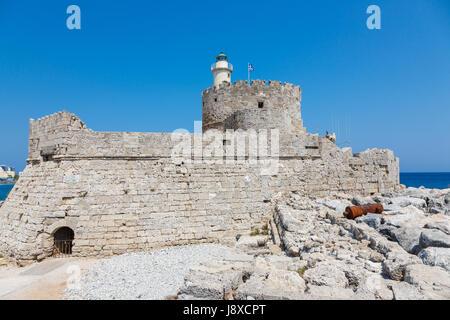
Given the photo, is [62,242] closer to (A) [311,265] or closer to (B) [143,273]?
(B) [143,273]

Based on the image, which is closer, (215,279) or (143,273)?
(215,279)

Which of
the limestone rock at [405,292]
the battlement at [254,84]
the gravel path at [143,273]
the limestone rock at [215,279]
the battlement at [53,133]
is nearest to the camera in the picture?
the limestone rock at [405,292]

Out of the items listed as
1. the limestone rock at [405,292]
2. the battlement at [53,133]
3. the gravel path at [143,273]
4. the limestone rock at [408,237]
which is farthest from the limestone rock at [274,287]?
the battlement at [53,133]

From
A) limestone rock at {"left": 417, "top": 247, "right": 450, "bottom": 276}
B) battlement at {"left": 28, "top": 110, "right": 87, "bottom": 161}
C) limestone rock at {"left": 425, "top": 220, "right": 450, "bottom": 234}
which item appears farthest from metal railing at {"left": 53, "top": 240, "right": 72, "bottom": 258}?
limestone rock at {"left": 425, "top": 220, "right": 450, "bottom": 234}

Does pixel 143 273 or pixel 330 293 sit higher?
pixel 330 293

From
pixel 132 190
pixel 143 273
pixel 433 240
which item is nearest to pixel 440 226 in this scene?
pixel 433 240

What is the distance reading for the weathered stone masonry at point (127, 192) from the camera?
28.6ft

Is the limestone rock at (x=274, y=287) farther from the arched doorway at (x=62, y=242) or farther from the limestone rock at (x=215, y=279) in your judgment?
the arched doorway at (x=62, y=242)

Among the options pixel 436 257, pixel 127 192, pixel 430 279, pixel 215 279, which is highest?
pixel 127 192

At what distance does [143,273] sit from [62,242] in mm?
4088

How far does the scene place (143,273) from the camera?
6910mm

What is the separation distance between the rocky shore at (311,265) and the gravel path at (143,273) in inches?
1.0

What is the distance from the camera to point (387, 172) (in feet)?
44.8
